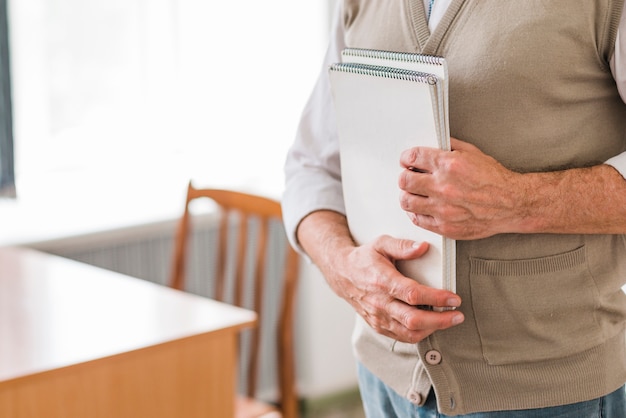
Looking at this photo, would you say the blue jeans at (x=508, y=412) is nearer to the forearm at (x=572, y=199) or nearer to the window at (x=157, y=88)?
the forearm at (x=572, y=199)

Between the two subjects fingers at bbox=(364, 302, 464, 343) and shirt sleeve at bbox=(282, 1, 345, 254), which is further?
shirt sleeve at bbox=(282, 1, 345, 254)

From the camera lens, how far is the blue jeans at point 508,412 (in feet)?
3.44

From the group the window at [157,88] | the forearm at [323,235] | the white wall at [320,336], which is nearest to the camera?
the forearm at [323,235]

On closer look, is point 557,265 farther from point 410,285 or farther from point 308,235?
point 308,235

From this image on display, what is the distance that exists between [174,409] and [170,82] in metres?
1.48

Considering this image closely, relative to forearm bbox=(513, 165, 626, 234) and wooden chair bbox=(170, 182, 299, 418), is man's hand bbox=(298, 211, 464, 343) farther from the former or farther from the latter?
wooden chair bbox=(170, 182, 299, 418)

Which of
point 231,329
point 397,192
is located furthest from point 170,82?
point 397,192

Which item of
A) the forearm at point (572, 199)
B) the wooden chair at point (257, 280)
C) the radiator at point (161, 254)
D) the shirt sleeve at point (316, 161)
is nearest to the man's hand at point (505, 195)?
the forearm at point (572, 199)

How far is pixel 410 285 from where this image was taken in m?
1.01

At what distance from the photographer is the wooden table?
1.46m

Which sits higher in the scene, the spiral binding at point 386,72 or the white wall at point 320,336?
the spiral binding at point 386,72

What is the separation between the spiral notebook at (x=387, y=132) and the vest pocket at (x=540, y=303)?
0.20 ft

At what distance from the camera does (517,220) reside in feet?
3.20

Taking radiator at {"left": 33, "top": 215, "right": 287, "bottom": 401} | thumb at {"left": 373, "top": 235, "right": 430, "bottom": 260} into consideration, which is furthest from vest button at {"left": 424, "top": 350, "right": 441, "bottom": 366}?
radiator at {"left": 33, "top": 215, "right": 287, "bottom": 401}
